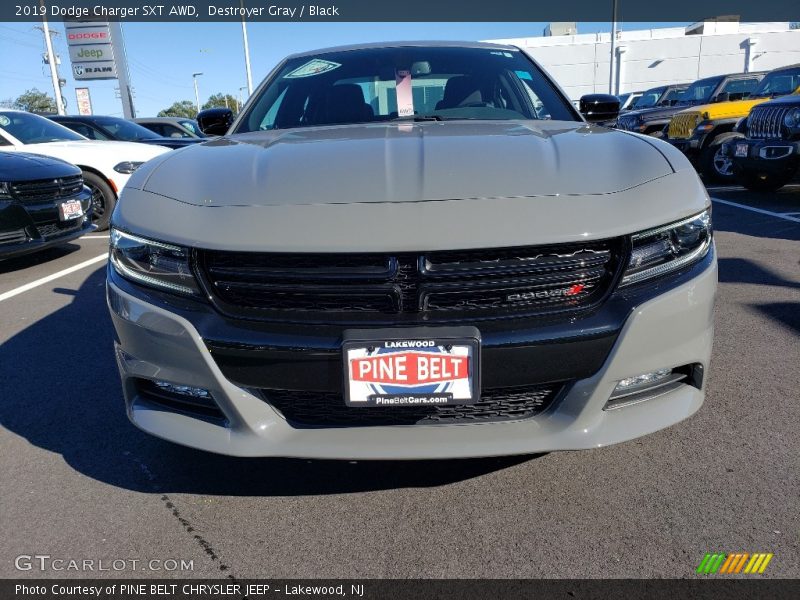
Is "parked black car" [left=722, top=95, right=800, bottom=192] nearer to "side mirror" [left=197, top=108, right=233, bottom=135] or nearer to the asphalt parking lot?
the asphalt parking lot

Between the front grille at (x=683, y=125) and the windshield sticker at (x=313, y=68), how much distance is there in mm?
8326

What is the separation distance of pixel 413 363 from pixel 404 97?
1.66 metres

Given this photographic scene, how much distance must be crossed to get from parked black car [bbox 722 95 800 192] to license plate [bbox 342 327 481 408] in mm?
7038

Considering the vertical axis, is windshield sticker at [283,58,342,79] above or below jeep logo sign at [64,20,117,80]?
below

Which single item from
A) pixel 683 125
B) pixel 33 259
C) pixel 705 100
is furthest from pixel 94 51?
pixel 683 125

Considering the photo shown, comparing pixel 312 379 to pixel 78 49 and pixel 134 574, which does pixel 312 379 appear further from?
pixel 78 49

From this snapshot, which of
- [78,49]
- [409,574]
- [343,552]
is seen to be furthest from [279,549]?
[78,49]

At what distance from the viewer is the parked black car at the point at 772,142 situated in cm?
705

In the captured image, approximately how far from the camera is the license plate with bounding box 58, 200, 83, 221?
18.6 ft

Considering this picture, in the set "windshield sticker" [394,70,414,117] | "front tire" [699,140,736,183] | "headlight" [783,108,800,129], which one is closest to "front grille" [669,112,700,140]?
"front tire" [699,140,736,183]

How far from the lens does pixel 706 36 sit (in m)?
39.4

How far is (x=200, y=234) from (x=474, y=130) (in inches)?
46.4

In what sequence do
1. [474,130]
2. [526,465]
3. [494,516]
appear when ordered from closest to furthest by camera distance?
1. [494,516]
2. [526,465]
3. [474,130]

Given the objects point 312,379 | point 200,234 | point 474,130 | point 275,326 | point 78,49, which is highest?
point 78,49
